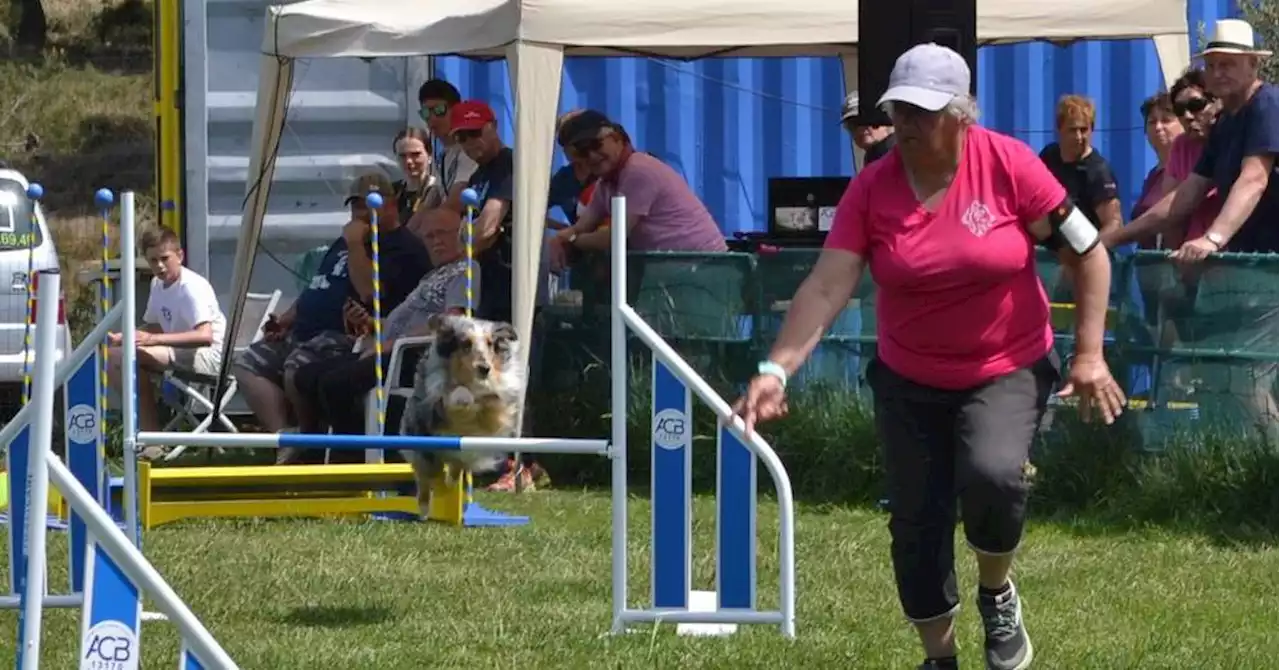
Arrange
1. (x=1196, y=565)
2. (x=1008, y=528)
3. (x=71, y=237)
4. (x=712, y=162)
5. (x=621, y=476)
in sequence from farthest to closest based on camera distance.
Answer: (x=71, y=237), (x=712, y=162), (x=1196, y=565), (x=621, y=476), (x=1008, y=528)

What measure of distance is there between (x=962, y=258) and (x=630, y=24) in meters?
5.41

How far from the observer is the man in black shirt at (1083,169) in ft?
31.9

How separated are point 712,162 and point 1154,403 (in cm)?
629

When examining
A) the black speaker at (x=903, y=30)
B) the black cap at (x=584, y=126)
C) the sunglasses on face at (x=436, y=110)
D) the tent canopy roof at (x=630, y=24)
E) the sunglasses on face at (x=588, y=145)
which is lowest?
the sunglasses on face at (x=588, y=145)

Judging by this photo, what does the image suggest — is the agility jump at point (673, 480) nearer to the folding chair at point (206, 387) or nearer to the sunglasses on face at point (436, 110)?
the sunglasses on face at point (436, 110)

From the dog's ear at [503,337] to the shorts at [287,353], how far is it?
86.9 inches

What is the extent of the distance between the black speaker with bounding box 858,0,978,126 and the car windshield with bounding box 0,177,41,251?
Result: 21.5 feet

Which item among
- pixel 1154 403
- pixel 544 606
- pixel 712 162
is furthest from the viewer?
pixel 712 162

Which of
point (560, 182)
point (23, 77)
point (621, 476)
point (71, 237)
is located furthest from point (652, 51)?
point (23, 77)

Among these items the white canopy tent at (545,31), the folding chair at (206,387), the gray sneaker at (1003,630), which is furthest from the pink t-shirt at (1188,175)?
the folding chair at (206,387)

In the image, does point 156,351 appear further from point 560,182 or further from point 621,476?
point 621,476

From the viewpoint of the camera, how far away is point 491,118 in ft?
35.2

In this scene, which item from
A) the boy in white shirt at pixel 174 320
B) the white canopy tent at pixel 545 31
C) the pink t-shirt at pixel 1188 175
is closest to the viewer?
the pink t-shirt at pixel 1188 175

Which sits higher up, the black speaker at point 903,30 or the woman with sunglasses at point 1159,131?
the black speaker at point 903,30
